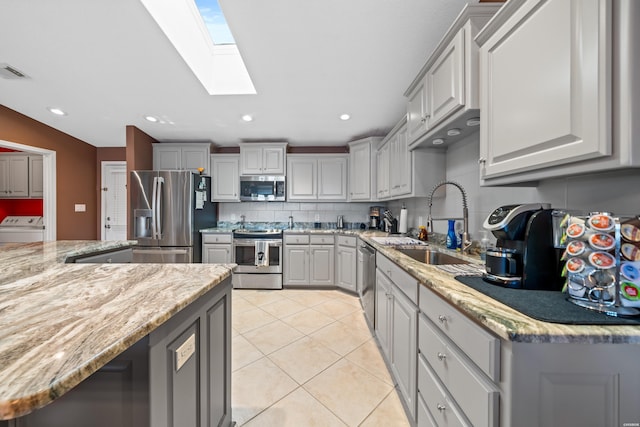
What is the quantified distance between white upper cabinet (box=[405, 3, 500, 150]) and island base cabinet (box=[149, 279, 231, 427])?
1648mm

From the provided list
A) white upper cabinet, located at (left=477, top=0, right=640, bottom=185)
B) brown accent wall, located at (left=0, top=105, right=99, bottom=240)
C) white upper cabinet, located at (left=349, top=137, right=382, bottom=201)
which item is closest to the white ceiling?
brown accent wall, located at (left=0, top=105, right=99, bottom=240)

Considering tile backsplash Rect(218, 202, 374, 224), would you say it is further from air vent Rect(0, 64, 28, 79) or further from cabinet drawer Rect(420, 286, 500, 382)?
cabinet drawer Rect(420, 286, 500, 382)

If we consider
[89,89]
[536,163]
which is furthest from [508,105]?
[89,89]

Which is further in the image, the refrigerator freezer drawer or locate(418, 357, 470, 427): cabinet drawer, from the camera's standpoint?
the refrigerator freezer drawer

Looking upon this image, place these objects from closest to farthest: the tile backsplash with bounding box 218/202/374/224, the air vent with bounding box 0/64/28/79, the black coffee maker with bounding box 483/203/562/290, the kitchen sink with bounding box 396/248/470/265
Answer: the black coffee maker with bounding box 483/203/562/290
the kitchen sink with bounding box 396/248/470/265
the air vent with bounding box 0/64/28/79
the tile backsplash with bounding box 218/202/374/224

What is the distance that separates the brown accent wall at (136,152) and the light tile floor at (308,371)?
2459 millimetres

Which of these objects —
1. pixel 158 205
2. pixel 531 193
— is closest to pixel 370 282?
pixel 531 193

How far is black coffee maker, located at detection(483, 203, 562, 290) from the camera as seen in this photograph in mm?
934

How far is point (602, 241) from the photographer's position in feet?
2.36

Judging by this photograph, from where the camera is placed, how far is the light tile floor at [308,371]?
1.42m

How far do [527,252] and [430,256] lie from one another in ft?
3.29

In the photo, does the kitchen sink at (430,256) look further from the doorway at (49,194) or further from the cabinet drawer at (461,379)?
the doorway at (49,194)

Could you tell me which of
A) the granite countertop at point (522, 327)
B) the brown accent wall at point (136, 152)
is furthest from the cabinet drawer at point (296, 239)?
the granite countertop at point (522, 327)

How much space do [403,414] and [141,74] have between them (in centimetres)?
339
